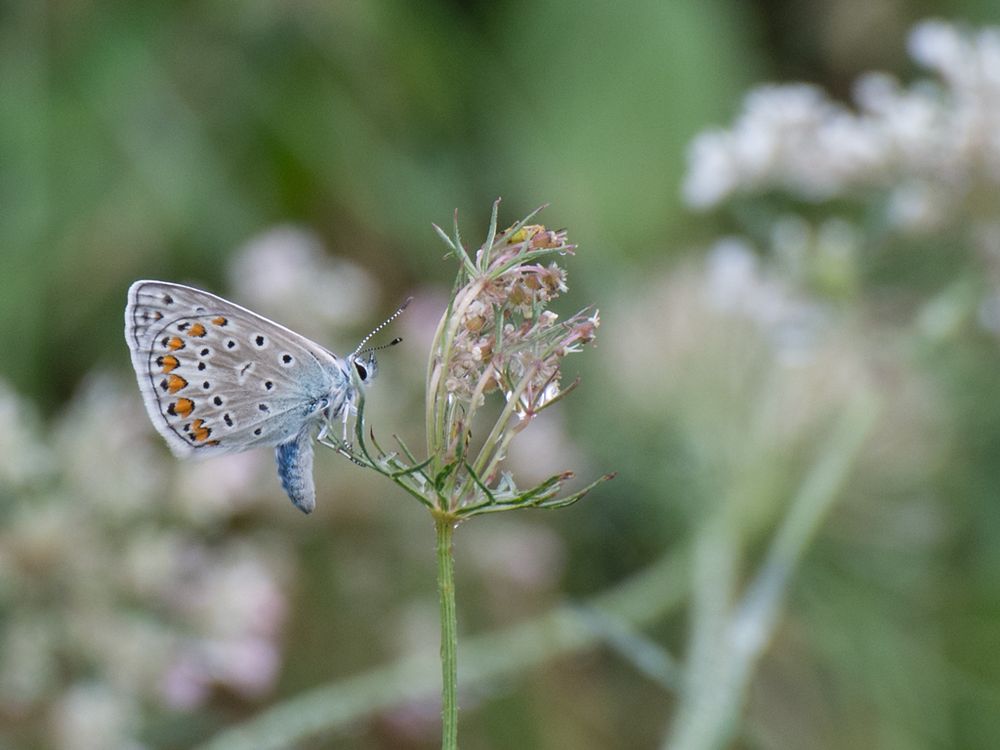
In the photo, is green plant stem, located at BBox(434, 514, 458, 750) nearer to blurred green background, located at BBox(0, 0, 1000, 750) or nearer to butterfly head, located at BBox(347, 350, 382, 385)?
butterfly head, located at BBox(347, 350, 382, 385)

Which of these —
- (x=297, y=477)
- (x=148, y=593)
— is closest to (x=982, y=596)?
(x=148, y=593)

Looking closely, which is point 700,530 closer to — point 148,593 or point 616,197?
point 148,593

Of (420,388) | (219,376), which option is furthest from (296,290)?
(219,376)

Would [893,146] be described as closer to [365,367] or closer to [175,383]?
[365,367]

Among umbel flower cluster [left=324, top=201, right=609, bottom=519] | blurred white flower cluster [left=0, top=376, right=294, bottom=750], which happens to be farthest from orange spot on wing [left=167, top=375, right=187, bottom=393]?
blurred white flower cluster [left=0, top=376, right=294, bottom=750]

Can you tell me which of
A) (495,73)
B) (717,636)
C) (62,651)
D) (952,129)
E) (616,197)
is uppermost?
(495,73)

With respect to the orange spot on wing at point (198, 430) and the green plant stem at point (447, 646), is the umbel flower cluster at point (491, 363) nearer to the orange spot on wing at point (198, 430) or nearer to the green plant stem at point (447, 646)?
the green plant stem at point (447, 646)
